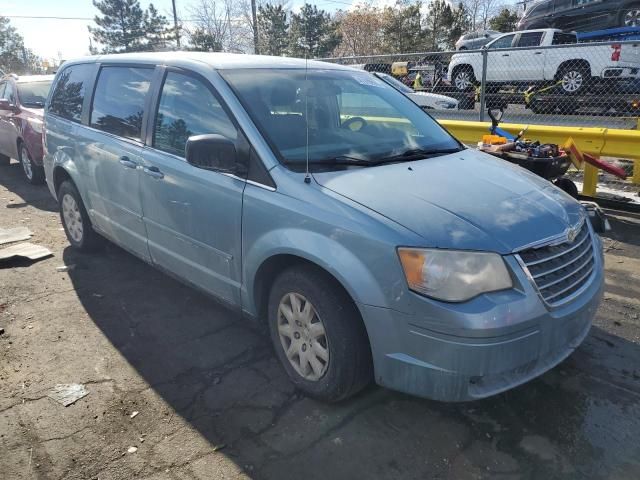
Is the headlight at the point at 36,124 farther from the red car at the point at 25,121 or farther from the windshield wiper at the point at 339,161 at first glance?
the windshield wiper at the point at 339,161

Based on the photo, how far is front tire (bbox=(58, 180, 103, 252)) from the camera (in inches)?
193

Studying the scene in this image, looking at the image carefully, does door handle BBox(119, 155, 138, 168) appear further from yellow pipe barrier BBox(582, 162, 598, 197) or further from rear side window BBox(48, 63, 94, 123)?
yellow pipe barrier BBox(582, 162, 598, 197)

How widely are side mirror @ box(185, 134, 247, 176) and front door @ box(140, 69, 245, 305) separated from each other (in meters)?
0.10

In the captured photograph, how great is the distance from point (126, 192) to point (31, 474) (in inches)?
83.5

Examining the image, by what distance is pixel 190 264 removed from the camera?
11.4ft

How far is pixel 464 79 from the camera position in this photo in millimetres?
15422

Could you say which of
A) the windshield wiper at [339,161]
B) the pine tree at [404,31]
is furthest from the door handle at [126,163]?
the pine tree at [404,31]

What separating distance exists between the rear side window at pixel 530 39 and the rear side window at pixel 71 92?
13.7 metres

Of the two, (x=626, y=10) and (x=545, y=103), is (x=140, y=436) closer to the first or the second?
(x=545, y=103)

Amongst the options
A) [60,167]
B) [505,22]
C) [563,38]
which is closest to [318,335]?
[60,167]

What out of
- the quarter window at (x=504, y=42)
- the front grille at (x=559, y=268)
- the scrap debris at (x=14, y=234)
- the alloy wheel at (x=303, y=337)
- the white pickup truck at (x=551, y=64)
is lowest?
the scrap debris at (x=14, y=234)

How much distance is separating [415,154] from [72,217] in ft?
11.8

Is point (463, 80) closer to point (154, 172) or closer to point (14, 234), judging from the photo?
point (14, 234)

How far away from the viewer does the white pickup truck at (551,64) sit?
11688mm
